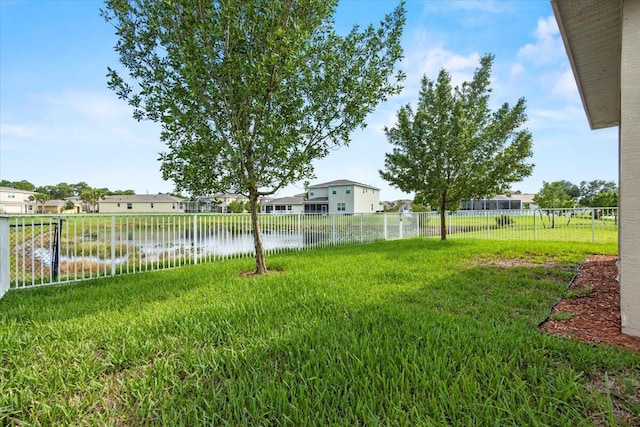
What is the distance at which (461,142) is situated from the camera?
870cm

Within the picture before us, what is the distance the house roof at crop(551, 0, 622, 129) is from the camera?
2.72 m

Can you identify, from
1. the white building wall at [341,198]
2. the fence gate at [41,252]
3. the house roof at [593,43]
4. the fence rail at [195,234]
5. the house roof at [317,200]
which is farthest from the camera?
the house roof at [317,200]

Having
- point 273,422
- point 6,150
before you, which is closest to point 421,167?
point 273,422

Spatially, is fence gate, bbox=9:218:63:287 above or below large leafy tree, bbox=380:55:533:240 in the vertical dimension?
below

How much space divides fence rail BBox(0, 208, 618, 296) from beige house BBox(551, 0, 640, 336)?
704cm

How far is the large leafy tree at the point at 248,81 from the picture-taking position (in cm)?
454

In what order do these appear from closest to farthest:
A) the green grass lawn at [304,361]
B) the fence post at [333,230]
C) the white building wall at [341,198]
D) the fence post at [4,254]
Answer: the green grass lawn at [304,361] → the fence post at [4,254] → the fence post at [333,230] → the white building wall at [341,198]

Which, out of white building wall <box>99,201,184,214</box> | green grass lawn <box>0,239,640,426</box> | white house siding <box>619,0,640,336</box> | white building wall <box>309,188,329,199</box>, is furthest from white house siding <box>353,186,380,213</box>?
white building wall <box>99,201,184,214</box>

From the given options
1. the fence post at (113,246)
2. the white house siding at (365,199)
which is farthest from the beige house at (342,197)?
the fence post at (113,246)

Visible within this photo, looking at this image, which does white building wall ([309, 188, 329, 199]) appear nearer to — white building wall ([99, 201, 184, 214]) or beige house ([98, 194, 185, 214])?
beige house ([98, 194, 185, 214])

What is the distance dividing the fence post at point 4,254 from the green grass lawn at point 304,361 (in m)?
0.49

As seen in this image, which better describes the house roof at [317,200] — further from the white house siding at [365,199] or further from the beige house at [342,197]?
the white house siding at [365,199]

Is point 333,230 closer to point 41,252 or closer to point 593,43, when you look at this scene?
point 41,252

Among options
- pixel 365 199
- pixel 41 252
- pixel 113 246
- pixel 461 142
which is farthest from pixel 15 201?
pixel 461 142
